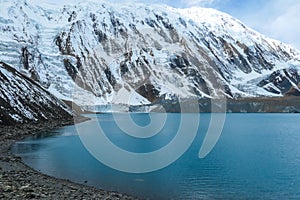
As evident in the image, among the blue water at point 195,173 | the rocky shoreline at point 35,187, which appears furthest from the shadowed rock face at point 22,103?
the rocky shoreline at point 35,187

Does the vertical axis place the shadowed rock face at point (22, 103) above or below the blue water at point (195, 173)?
above

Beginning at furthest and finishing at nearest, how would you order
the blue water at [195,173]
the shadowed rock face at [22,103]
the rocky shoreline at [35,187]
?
1. the shadowed rock face at [22,103]
2. the blue water at [195,173]
3. the rocky shoreline at [35,187]

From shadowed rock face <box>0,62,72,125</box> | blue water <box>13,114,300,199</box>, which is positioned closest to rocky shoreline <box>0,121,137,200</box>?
blue water <box>13,114,300,199</box>

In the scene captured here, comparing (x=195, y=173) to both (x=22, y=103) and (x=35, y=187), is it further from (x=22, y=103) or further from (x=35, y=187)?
(x=22, y=103)

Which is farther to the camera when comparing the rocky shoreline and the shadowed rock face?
the shadowed rock face

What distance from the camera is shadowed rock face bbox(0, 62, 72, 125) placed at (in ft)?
269

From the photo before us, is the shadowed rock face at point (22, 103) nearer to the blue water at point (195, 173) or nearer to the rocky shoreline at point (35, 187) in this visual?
the blue water at point (195, 173)

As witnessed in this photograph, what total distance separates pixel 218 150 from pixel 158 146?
11252 millimetres

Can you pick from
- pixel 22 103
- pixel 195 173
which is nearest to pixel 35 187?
pixel 195 173

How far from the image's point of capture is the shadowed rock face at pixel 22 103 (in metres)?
81.9

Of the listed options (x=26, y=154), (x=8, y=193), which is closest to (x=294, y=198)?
(x=8, y=193)

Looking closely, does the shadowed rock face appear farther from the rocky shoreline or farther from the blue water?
the rocky shoreline

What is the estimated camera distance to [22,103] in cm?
9162

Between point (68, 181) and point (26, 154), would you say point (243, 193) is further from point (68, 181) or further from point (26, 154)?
point (26, 154)
